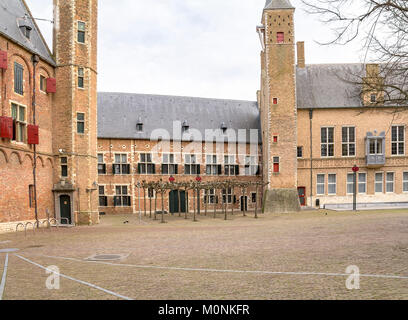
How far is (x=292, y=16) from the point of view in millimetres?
31078

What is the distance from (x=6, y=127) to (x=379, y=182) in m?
28.5

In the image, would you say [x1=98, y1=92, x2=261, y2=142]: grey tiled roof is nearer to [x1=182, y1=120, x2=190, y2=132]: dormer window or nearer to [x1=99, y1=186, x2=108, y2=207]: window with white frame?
[x1=182, y1=120, x2=190, y2=132]: dormer window

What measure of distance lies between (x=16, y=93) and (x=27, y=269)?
13187 millimetres

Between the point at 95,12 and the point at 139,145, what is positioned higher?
the point at 95,12

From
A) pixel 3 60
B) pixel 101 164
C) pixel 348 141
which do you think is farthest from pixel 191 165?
pixel 3 60

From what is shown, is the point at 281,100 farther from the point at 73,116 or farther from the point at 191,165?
the point at 73,116

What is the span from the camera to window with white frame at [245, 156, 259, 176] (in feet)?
118

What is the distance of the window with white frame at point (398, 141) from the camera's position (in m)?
32.9

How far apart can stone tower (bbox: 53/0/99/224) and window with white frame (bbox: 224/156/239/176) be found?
49.1 ft

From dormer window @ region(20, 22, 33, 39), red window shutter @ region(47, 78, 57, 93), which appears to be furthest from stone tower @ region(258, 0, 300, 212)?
dormer window @ region(20, 22, 33, 39)

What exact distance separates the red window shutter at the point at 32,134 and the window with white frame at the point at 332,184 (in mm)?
23145

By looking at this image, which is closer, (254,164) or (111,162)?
(111,162)
